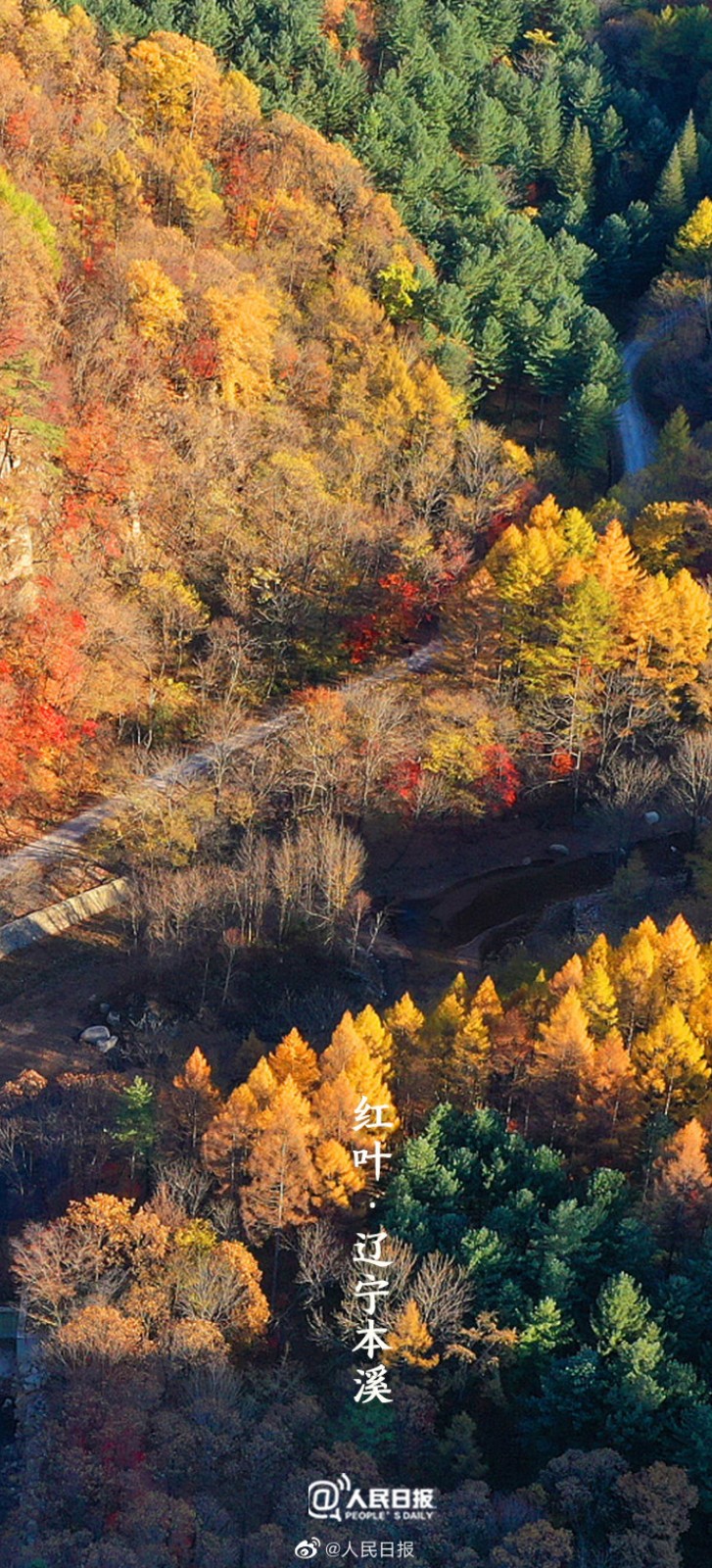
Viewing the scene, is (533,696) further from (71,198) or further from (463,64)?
(463,64)

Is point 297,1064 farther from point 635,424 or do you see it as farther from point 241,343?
point 635,424

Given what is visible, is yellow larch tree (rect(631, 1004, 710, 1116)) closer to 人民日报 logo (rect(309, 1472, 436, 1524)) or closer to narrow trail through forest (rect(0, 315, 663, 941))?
人民日报 logo (rect(309, 1472, 436, 1524))

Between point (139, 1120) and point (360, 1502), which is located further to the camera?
point (139, 1120)

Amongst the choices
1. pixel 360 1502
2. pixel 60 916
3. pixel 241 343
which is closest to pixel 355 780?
pixel 60 916

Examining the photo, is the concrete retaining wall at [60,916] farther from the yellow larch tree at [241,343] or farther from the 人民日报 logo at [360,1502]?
the yellow larch tree at [241,343]

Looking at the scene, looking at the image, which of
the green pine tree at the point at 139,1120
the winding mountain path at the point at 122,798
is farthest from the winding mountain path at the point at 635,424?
the green pine tree at the point at 139,1120

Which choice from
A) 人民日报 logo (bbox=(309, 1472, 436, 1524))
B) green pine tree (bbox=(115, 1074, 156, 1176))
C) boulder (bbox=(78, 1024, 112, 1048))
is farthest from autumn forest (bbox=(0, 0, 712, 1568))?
boulder (bbox=(78, 1024, 112, 1048))

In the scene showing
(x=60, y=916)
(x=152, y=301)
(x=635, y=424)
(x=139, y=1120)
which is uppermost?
(x=635, y=424)
